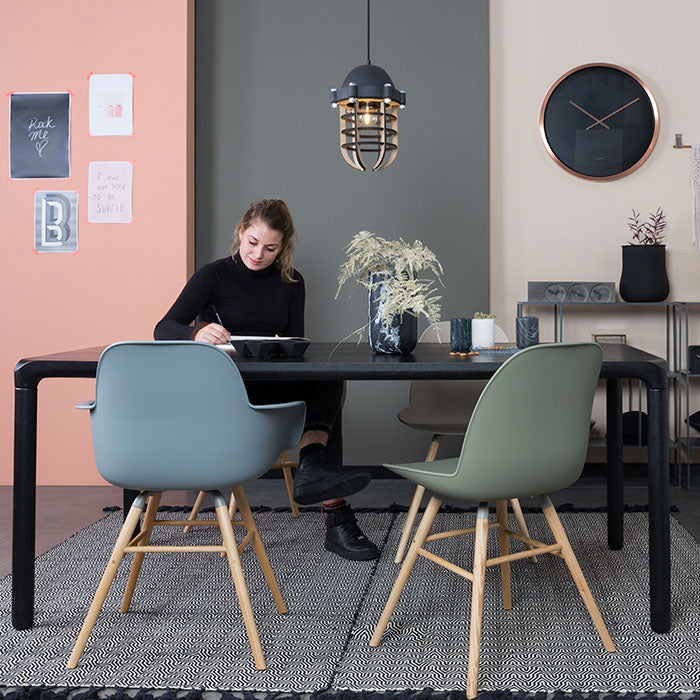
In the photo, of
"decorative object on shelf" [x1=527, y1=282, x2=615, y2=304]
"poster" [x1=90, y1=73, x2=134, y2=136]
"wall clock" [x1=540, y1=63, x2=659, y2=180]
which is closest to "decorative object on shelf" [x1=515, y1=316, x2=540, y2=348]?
"decorative object on shelf" [x1=527, y1=282, x2=615, y2=304]

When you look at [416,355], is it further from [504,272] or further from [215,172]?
[215,172]

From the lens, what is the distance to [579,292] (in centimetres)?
373

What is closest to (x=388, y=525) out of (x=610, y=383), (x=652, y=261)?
(x=610, y=383)

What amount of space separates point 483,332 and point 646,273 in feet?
5.69

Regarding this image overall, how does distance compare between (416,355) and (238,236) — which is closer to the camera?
(416,355)

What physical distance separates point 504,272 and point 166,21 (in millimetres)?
2136

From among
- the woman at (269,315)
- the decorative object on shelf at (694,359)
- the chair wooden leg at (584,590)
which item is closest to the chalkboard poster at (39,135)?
the woman at (269,315)

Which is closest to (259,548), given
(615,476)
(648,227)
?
(615,476)

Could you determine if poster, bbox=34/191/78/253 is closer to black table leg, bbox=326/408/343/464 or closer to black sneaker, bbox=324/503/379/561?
black table leg, bbox=326/408/343/464

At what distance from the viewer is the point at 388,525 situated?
297 centimetres

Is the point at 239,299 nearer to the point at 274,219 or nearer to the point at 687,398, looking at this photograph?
the point at 274,219

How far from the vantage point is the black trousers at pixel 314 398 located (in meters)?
2.51

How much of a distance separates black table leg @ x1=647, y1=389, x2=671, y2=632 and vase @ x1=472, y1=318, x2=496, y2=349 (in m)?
0.56

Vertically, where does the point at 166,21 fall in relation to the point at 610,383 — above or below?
above
